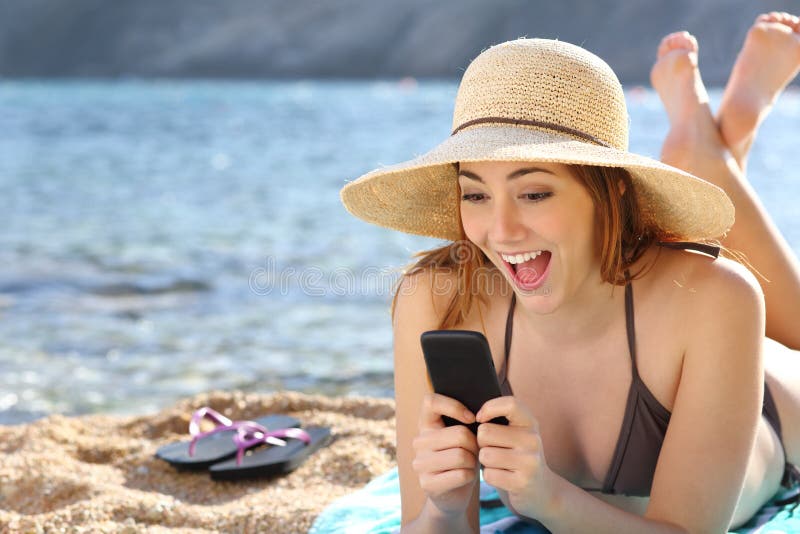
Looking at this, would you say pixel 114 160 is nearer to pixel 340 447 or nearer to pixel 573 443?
pixel 340 447

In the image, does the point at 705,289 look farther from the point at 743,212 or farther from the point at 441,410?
the point at 743,212

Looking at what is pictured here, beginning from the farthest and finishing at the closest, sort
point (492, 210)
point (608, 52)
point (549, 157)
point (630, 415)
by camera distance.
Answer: point (608, 52) < point (630, 415) < point (492, 210) < point (549, 157)

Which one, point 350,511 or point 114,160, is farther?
point 114,160

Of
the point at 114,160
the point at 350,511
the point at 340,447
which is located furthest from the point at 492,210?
the point at 114,160

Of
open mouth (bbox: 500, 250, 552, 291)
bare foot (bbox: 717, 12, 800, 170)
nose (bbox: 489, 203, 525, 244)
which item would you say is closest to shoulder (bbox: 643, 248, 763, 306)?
open mouth (bbox: 500, 250, 552, 291)

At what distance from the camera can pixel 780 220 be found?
1044cm

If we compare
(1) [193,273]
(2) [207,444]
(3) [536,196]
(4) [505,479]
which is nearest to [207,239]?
(1) [193,273]

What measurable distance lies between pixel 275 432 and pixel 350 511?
2.64ft

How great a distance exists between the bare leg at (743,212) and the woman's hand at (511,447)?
1.77 meters

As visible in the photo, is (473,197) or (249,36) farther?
(249,36)

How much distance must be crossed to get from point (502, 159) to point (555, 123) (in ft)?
0.81

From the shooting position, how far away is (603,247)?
2.39m

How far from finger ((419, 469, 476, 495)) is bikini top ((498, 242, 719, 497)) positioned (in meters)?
0.57

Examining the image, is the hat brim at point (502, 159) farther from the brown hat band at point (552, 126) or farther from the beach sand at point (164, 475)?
the beach sand at point (164, 475)
